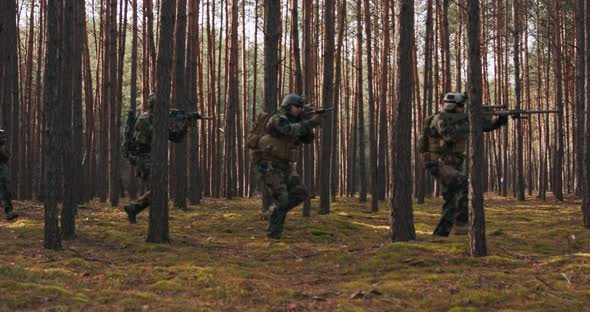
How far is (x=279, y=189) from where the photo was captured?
8.30 m

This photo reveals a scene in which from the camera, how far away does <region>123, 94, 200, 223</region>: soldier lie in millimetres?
9484

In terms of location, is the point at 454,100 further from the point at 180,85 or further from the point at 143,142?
the point at 180,85

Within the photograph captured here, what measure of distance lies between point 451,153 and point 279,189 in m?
2.65

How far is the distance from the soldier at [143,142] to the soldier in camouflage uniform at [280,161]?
1.72m

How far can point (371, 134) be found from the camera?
636 inches

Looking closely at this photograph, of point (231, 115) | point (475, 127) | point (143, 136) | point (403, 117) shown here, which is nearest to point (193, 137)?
point (231, 115)

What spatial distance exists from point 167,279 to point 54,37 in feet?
11.0

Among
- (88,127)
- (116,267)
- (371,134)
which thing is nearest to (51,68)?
(116,267)

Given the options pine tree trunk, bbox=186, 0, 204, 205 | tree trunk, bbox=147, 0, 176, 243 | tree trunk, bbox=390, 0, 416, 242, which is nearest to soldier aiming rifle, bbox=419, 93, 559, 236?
tree trunk, bbox=390, 0, 416, 242

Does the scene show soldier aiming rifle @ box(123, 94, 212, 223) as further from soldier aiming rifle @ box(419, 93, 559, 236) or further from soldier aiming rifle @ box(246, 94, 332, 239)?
soldier aiming rifle @ box(419, 93, 559, 236)

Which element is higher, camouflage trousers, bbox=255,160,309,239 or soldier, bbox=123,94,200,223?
soldier, bbox=123,94,200,223

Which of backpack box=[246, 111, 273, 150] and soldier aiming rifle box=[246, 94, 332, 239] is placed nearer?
soldier aiming rifle box=[246, 94, 332, 239]

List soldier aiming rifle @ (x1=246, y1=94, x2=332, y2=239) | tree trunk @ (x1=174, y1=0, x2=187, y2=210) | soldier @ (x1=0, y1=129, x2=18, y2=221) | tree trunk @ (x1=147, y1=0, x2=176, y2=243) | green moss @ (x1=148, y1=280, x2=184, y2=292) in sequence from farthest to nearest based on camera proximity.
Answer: tree trunk @ (x1=174, y1=0, x2=187, y2=210) < soldier @ (x1=0, y1=129, x2=18, y2=221) < soldier aiming rifle @ (x1=246, y1=94, x2=332, y2=239) < tree trunk @ (x1=147, y1=0, x2=176, y2=243) < green moss @ (x1=148, y1=280, x2=184, y2=292)

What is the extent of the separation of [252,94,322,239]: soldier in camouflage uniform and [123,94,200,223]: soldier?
1.72 meters
